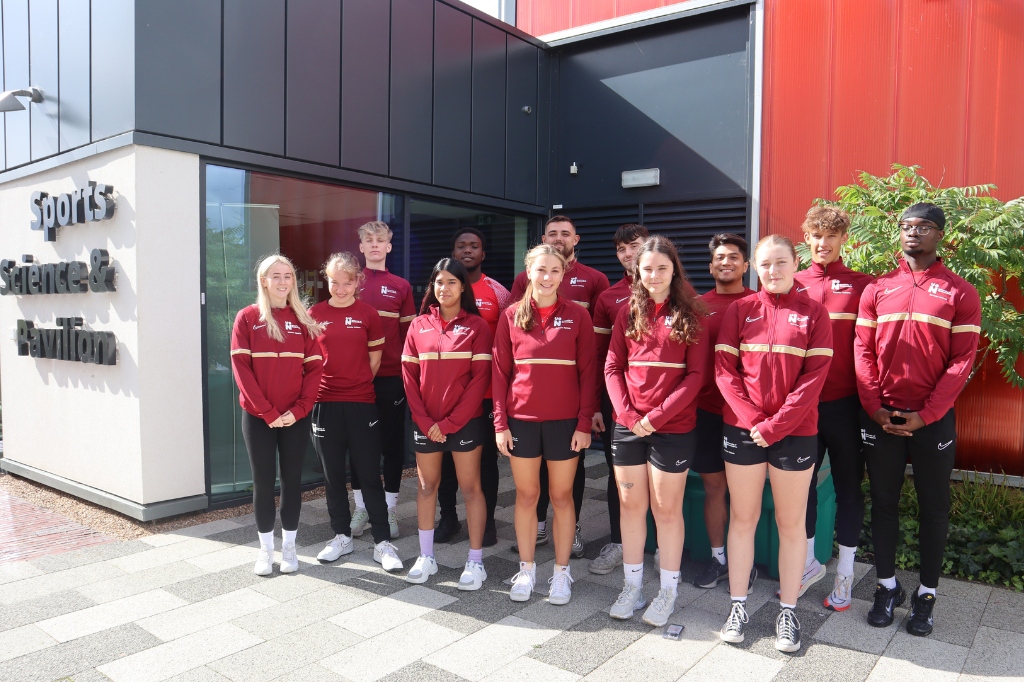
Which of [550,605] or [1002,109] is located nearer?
[550,605]

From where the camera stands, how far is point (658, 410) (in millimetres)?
3639

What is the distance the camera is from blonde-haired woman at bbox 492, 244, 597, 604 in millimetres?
3916

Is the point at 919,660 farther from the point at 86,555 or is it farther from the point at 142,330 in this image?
the point at 142,330

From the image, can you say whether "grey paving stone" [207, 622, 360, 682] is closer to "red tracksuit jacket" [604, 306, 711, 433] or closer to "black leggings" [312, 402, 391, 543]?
"black leggings" [312, 402, 391, 543]

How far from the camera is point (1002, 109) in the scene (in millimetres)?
6172

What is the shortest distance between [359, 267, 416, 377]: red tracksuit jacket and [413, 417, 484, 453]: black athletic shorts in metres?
0.94

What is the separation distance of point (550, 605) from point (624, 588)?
0.42 m

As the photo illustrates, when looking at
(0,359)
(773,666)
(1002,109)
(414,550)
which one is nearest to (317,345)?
(414,550)

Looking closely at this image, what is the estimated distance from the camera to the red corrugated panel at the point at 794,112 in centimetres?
707

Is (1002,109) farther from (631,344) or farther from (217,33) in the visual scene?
(217,33)

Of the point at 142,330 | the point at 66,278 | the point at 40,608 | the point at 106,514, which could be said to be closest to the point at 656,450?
the point at 40,608

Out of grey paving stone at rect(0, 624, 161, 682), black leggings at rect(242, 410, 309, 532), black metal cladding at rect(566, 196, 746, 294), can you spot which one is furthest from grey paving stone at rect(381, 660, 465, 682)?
black metal cladding at rect(566, 196, 746, 294)

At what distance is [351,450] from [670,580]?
2128 mm

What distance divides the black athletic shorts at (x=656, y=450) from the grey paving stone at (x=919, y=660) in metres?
1.23
